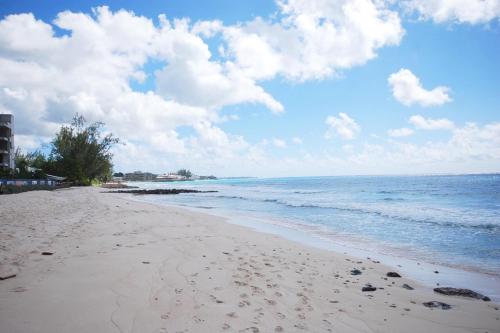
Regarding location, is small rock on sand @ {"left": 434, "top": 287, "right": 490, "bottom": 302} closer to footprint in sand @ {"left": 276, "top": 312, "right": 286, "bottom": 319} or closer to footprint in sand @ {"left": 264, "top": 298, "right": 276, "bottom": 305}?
footprint in sand @ {"left": 264, "top": 298, "right": 276, "bottom": 305}

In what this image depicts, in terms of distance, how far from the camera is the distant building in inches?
2479

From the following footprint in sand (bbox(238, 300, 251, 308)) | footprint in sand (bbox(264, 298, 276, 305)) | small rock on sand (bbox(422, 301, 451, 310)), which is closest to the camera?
footprint in sand (bbox(238, 300, 251, 308))

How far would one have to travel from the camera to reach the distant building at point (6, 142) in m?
63.0

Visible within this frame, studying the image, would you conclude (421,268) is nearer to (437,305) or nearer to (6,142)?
(437,305)

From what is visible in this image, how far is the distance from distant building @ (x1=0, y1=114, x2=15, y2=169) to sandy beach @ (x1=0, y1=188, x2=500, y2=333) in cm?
6829

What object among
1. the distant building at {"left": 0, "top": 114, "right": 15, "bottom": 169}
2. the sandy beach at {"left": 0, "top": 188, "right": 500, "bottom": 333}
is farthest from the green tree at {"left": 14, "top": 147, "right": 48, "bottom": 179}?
the sandy beach at {"left": 0, "top": 188, "right": 500, "bottom": 333}

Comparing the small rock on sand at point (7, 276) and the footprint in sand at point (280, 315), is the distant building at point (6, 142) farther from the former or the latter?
the footprint in sand at point (280, 315)

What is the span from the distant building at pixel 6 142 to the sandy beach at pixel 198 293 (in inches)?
2689

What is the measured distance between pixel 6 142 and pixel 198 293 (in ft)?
251

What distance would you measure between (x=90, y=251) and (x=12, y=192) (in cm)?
3324

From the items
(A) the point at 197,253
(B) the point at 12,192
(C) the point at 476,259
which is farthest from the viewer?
(B) the point at 12,192

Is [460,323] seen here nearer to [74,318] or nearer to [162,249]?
[74,318]

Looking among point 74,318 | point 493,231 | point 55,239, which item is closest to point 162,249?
point 55,239

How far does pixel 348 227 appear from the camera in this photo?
17.7 meters
